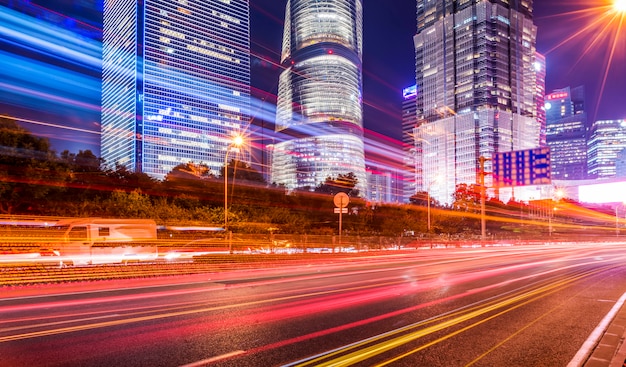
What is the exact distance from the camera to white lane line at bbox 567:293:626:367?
5.88 m

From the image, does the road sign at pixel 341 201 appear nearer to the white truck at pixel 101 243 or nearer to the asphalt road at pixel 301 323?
→ the asphalt road at pixel 301 323

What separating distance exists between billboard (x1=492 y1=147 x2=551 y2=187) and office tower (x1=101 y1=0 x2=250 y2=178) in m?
121

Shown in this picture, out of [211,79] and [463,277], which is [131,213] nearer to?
[463,277]

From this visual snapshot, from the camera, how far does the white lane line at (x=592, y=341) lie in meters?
5.88

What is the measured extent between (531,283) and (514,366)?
395 inches

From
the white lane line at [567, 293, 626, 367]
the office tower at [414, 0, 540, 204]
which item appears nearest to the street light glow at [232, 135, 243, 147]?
the white lane line at [567, 293, 626, 367]

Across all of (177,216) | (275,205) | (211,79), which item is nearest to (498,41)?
(211,79)

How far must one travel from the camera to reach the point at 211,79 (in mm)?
184000

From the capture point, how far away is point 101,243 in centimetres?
2225

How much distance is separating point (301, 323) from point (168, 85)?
172545 millimetres

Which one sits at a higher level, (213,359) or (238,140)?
(238,140)

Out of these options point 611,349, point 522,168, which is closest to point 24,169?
point 611,349

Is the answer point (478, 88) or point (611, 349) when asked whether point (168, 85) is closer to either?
point (478, 88)

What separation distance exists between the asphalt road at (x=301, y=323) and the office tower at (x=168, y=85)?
14316 centimetres
